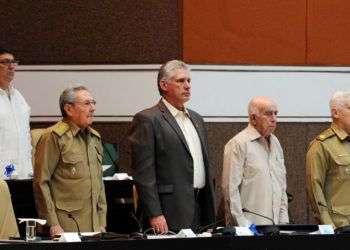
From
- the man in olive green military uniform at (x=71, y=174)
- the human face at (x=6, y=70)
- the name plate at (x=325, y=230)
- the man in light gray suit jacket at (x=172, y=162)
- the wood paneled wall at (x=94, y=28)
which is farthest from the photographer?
the wood paneled wall at (x=94, y=28)

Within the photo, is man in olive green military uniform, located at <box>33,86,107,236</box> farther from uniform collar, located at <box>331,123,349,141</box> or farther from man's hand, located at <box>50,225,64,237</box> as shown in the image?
uniform collar, located at <box>331,123,349,141</box>

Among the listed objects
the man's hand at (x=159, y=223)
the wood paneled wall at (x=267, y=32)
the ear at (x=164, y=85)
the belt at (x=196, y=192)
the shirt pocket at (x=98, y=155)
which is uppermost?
the wood paneled wall at (x=267, y=32)

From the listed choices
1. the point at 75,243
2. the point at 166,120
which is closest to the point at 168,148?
the point at 166,120

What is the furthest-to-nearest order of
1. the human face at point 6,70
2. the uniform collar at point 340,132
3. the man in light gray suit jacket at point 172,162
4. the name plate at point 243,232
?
the human face at point 6,70 < the uniform collar at point 340,132 < the man in light gray suit jacket at point 172,162 < the name plate at point 243,232

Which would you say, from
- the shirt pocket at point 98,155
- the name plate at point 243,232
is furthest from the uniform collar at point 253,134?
the name plate at point 243,232

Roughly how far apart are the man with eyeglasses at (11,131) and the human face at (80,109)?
0.64 m

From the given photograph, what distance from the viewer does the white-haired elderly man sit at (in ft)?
25.7

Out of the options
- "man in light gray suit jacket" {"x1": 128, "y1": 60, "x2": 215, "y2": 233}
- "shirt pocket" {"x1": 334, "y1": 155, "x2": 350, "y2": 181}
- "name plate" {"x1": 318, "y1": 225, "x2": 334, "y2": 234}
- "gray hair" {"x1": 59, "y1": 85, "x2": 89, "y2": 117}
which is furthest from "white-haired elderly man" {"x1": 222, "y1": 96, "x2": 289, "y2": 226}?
"name plate" {"x1": 318, "y1": 225, "x2": 334, "y2": 234}

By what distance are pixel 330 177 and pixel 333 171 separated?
51mm

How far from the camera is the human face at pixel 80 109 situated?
24.7 ft

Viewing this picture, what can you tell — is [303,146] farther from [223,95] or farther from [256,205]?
[256,205]

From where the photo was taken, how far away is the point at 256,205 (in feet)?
25.8

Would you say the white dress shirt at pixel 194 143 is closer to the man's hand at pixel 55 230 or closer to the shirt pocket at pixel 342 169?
the man's hand at pixel 55 230

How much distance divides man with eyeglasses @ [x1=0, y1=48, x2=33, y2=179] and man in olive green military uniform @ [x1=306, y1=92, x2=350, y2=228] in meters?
1.89
